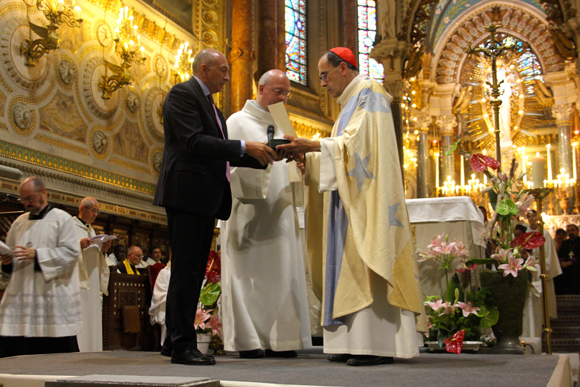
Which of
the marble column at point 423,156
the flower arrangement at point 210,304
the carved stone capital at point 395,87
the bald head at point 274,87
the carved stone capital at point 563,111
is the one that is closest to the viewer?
the bald head at point 274,87

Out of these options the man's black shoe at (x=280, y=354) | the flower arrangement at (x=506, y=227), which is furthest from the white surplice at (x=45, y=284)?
the flower arrangement at (x=506, y=227)

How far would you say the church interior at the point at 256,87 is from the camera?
724cm

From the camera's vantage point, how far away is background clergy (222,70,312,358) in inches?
138

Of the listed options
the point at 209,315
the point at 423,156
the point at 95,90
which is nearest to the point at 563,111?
the point at 423,156

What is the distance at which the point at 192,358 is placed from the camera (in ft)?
9.16

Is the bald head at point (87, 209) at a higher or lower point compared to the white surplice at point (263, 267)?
higher

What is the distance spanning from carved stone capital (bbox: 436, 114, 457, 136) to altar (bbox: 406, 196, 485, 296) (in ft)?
48.9

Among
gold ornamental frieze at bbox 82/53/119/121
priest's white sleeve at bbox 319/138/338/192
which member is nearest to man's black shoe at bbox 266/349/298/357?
priest's white sleeve at bbox 319/138/338/192

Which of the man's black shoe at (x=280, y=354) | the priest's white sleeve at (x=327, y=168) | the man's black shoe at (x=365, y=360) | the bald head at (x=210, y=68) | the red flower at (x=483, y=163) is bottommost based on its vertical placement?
the man's black shoe at (x=280, y=354)

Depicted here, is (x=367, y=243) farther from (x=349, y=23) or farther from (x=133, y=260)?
(x=349, y=23)

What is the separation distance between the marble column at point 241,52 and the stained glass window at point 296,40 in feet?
12.3

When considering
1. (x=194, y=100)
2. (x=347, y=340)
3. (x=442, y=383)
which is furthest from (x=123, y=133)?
(x=442, y=383)

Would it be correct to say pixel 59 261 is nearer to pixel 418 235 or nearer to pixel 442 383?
pixel 418 235

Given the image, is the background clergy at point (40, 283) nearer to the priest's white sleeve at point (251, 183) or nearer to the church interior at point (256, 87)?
the church interior at point (256, 87)
